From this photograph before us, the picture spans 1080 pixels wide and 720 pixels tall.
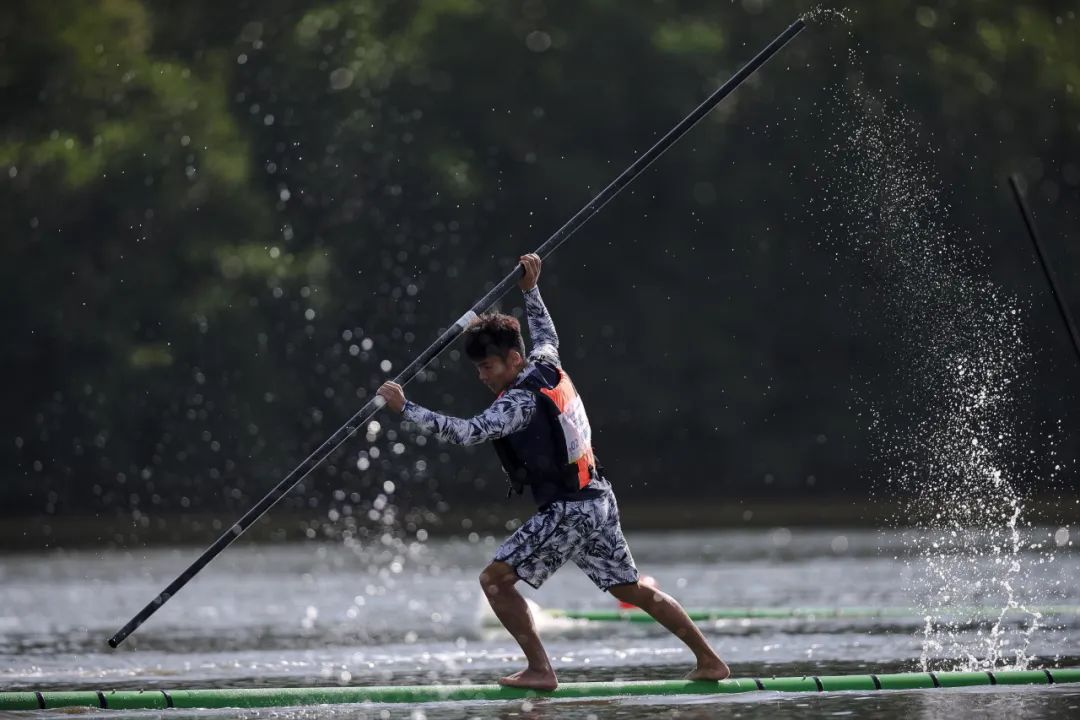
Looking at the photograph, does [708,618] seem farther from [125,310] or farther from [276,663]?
[125,310]

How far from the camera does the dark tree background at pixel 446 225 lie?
37.2 metres

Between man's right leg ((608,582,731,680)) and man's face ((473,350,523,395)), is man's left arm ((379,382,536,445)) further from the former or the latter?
man's right leg ((608,582,731,680))

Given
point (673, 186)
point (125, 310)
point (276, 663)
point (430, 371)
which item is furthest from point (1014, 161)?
point (276, 663)

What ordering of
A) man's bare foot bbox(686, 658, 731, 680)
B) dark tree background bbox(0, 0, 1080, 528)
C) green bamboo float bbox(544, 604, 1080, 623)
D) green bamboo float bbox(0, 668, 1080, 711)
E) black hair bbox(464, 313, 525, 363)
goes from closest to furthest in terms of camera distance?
1. green bamboo float bbox(0, 668, 1080, 711)
2. black hair bbox(464, 313, 525, 363)
3. man's bare foot bbox(686, 658, 731, 680)
4. green bamboo float bbox(544, 604, 1080, 623)
5. dark tree background bbox(0, 0, 1080, 528)

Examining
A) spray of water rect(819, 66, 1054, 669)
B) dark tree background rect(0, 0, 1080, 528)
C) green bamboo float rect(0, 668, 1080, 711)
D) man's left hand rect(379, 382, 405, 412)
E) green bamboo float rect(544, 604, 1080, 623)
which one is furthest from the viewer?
dark tree background rect(0, 0, 1080, 528)

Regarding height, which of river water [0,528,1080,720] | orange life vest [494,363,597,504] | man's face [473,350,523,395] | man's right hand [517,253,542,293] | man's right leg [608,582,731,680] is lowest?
river water [0,528,1080,720]

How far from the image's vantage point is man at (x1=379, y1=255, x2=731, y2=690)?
8.56m

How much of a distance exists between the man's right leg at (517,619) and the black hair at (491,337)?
2.97ft

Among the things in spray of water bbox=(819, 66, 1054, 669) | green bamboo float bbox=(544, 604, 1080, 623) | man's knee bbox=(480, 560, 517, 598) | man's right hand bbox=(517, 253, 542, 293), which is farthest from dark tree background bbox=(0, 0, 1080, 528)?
man's knee bbox=(480, 560, 517, 598)

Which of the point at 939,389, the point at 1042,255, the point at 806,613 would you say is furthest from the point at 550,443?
the point at 939,389

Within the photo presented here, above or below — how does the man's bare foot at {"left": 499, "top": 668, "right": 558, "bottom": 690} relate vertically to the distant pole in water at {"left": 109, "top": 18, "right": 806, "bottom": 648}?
below

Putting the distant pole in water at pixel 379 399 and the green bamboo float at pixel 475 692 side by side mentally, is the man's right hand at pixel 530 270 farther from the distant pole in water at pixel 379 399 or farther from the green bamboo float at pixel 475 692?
the green bamboo float at pixel 475 692

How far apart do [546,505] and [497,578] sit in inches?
14.9

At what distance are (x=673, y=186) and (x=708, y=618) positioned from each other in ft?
93.5
